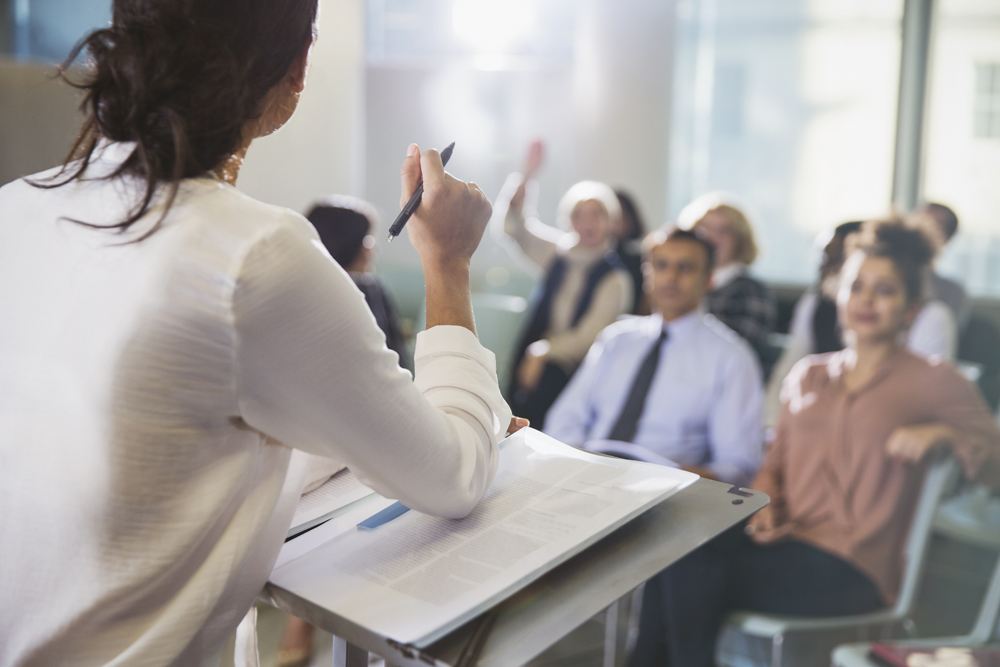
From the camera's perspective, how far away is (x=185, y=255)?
19.4 inches

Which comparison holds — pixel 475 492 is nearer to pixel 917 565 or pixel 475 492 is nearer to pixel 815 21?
pixel 917 565

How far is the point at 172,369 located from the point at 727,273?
9.13 ft

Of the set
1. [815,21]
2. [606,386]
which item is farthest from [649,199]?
[606,386]

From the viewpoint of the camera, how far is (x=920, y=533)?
1.71 m

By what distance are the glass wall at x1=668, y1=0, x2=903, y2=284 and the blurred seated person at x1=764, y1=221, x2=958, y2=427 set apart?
1881 mm

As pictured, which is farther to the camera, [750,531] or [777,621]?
[750,531]

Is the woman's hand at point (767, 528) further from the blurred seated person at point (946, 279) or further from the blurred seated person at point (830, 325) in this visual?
the blurred seated person at point (946, 279)

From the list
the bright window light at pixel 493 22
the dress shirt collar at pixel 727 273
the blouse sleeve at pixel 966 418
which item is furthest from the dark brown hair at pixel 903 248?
the bright window light at pixel 493 22

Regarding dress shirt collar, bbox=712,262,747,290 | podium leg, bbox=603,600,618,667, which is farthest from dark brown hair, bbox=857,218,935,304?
podium leg, bbox=603,600,618,667

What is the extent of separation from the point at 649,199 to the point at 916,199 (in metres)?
1.49

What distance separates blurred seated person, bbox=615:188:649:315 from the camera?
3699mm

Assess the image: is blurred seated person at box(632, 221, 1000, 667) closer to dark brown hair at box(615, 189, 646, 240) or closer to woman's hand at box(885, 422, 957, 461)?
→ woman's hand at box(885, 422, 957, 461)

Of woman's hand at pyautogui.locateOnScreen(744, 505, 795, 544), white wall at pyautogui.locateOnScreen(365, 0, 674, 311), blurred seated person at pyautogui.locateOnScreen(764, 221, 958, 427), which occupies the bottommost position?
woman's hand at pyautogui.locateOnScreen(744, 505, 795, 544)

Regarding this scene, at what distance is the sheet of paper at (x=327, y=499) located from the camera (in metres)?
0.71
